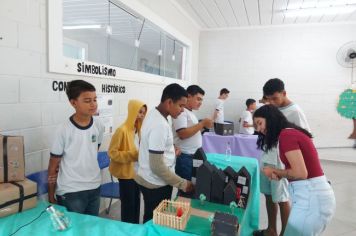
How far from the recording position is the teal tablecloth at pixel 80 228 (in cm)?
117

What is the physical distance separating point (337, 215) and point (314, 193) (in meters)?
1.91

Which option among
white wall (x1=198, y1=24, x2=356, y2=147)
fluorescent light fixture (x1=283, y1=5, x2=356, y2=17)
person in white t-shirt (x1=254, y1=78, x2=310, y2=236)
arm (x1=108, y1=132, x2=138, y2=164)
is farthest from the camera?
white wall (x1=198, y1=24, x2=356, y2=147)

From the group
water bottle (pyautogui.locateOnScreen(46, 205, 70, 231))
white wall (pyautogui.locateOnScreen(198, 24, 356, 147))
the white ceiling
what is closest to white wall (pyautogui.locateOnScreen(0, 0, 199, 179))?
water bottle (pyautogui.locateOnScreen(46, 205, 70, 231))

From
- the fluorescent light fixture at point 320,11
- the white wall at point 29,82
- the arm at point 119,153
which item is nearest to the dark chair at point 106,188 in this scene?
the arm at point 119,153

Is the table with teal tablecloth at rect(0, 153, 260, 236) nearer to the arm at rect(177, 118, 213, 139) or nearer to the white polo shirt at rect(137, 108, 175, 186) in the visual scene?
the white polo shirt at rect(137, 108, 175, 186)

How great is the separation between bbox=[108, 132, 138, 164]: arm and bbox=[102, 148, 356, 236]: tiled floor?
1.05 metres

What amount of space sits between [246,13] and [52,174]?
462 cm

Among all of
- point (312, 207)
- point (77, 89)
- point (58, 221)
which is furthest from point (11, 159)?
point (312, 207)

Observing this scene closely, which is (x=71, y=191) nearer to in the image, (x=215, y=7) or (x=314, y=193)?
(x=314, y=193)

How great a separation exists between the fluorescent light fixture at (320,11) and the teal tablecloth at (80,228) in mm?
4821

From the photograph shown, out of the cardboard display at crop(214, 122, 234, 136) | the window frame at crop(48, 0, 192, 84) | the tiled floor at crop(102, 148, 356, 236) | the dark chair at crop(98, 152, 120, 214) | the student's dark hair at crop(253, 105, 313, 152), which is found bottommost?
the tiled floor at crop(102, 148, 356, 236)

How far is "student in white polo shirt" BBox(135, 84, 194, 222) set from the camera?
1506 millimetres

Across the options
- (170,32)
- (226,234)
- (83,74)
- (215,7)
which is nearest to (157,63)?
(170,32)

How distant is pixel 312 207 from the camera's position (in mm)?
1488
